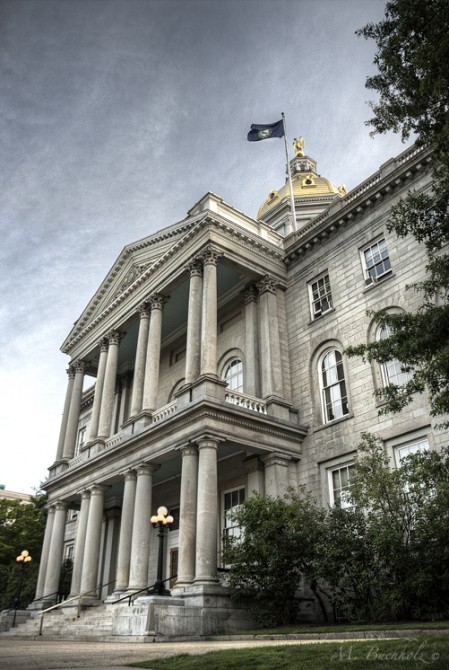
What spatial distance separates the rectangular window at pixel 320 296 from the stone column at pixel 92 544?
40.8 ft

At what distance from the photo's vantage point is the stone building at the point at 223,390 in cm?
1853

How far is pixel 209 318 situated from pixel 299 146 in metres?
35.0

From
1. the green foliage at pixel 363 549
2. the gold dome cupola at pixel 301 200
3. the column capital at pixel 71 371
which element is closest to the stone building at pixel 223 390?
the green foliage at pixel 363 549

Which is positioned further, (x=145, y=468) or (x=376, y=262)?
(x=376, y=262)

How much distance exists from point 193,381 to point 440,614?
36.6 feet

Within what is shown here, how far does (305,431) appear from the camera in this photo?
845 inches

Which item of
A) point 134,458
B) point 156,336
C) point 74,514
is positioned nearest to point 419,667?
point 134,458

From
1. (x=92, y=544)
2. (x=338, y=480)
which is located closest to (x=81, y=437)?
(x=92, y=544)

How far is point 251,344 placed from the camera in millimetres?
23953

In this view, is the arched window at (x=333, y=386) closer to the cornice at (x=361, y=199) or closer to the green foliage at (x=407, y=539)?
the cornice at (x=361, y=199)

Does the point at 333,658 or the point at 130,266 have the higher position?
the point at 130,266

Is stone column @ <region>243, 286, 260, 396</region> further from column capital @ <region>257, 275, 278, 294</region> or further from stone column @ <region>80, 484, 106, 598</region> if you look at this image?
stone column @ <region>80, 484, 106, 598</region>

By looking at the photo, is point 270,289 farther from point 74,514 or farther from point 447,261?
point 74,514

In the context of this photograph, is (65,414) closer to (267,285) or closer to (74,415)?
(74,415)
